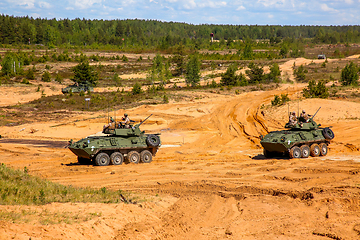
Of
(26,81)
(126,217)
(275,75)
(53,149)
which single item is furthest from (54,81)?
(126,217)

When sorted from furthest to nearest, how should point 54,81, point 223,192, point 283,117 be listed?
point 54,81
point 283,117
point 223,192

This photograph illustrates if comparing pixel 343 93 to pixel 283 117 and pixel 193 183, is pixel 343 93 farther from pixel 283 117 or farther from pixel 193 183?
pixel 193 183

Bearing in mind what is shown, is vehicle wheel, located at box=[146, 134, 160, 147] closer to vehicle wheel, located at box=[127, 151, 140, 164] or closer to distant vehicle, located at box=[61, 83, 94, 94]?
vehicle wheel, located at box=[127, 151, 140, 164]

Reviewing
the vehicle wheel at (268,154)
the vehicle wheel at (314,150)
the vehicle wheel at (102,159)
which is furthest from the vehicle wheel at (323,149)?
the vehicle wheel at (102,159)

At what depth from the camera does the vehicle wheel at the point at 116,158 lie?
1880 centimetres

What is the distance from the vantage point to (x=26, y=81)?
5566 cm

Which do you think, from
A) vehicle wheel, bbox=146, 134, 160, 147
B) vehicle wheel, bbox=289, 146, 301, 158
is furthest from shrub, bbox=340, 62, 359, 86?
vehicle wheel, bbox=146, 134, 160, 147

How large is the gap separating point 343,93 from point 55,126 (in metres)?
30.2

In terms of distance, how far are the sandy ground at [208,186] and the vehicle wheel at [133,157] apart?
27.8 inches

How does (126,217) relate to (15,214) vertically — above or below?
below

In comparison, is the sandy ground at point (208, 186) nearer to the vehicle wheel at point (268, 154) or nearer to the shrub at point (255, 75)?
the vehicle wheel at point (268, 154)

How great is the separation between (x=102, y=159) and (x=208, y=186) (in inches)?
263

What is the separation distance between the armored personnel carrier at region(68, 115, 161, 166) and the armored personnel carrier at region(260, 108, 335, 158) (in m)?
6.27

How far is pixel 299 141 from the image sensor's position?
19969 mm
